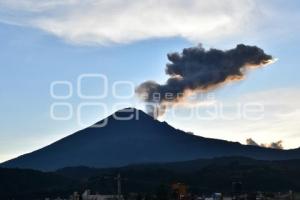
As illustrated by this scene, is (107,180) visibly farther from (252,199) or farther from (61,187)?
(252,199)

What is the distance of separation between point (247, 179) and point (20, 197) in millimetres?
50295

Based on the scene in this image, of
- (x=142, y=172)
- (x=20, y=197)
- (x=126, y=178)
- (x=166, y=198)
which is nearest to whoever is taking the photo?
(x=166, y=198)

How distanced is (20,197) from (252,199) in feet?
222

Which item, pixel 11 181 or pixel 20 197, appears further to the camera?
pixel 11 181

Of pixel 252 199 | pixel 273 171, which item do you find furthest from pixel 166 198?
pixel 273 171

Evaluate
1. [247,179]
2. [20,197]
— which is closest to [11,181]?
[20,197]

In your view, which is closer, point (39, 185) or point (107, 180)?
point (107, 180)

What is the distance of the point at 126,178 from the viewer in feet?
525

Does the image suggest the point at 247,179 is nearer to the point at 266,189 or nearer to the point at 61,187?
the point at 266,189

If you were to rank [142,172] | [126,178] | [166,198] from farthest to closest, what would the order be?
[142,172] → [126,178] → [166,198]

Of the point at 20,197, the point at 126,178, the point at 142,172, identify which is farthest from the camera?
the point at 142,172

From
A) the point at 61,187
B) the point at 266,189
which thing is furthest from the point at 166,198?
the point at 61,187

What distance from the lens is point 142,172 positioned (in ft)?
559

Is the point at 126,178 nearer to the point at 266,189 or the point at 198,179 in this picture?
the point at 198,179
